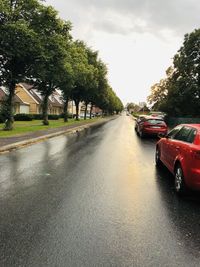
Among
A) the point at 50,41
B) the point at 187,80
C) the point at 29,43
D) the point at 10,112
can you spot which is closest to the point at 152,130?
the point at 50,41

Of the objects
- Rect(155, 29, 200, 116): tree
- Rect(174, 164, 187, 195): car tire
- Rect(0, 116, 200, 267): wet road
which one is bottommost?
Rect(0, 116, 200, 267): wet road

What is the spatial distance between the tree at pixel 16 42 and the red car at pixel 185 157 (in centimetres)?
1830

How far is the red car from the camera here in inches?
287

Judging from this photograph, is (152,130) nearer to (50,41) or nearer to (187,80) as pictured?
(50,41)

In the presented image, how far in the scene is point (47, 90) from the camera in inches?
1564

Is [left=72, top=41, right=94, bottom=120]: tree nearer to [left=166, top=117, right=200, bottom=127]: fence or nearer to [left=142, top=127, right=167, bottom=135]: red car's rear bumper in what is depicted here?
[left=166, top=117, right=200, bottom=127]: fence

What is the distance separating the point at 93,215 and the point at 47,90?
34675 mm

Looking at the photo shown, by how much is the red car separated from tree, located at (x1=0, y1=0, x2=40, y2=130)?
18299mm

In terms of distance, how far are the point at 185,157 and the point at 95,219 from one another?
9.09 feet

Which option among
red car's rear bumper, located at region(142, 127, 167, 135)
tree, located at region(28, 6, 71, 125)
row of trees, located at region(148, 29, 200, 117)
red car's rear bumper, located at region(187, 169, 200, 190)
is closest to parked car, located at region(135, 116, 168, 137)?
red car's rear bumper, located at region(142, 127, 167, 135)

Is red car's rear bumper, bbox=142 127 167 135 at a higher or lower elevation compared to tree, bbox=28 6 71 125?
lower

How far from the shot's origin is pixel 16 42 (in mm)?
25188

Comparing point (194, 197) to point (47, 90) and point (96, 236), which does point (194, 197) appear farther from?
point (47, 90)

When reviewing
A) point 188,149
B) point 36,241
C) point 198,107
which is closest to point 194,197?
point 188,149
